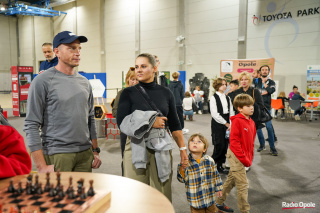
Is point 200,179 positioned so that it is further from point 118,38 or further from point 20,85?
point 118,38

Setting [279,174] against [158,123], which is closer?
[158,123]

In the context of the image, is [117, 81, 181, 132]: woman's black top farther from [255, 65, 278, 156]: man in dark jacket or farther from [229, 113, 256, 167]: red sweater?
[255, 65, 278, 156]: man in dark jacket

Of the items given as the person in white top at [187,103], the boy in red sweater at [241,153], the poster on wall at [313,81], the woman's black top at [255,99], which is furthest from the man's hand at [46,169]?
the poster on wall at [313,81]

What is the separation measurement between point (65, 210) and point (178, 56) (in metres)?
13.9

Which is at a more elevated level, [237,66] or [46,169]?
[237,66]

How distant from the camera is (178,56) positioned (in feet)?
46.8

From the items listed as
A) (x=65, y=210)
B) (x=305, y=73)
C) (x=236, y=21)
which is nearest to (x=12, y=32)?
(x=236, y=21)

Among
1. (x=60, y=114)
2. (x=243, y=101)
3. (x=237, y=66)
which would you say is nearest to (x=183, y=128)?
(x=243, y=101)

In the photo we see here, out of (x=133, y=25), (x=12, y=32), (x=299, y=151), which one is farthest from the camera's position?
(x=12, y=32)

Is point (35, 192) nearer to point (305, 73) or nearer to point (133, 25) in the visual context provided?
point (305, 73)

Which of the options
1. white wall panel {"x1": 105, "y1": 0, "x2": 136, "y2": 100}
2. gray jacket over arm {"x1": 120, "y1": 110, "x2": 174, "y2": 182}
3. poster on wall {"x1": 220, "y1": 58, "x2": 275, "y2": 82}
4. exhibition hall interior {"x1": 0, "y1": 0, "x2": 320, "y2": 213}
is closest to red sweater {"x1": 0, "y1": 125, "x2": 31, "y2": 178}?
exhibition hall interior {"x1": 0, "y1": 0, "x2": 320, "y2": 213}

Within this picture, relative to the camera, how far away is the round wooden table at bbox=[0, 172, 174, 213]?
2.89ft

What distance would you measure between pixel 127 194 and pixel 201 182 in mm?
Answer: 1369

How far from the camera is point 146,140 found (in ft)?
6.18
